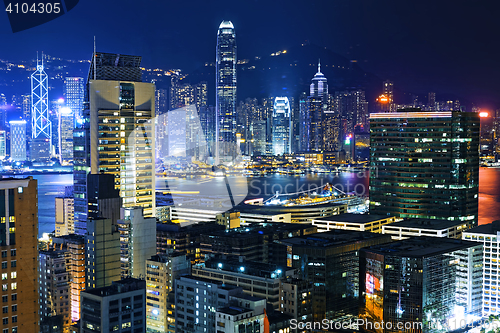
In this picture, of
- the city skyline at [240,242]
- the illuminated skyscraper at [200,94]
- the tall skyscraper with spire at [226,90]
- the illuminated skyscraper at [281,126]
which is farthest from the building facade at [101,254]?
the illuminated skyscraper at [281,126]

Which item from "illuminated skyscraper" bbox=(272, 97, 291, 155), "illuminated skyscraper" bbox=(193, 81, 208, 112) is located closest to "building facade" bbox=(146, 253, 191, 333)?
"illuminated skyscraper" bbox=(193, 81, 208, 112)

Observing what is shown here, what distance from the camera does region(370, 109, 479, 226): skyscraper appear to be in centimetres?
1692

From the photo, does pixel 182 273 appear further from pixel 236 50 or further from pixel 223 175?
pixel 236 50

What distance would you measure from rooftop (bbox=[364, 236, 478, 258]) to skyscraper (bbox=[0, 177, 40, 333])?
19.8 feet

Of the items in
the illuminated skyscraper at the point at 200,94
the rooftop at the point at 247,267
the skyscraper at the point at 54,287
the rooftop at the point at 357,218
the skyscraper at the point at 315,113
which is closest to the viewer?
the rooftop at the point at 247,267

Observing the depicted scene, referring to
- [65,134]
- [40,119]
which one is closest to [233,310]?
[65,134]

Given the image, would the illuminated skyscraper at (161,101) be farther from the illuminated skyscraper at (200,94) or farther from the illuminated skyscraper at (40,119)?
the illuminated skyscraper at (40,119)

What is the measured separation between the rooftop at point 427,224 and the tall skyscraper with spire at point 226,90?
28520 mm

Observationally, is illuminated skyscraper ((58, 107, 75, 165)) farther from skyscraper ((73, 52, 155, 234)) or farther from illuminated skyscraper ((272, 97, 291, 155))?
skyscraper ((73, 52, 155, 234))

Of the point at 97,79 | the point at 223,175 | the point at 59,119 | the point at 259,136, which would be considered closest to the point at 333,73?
the point at 259,136

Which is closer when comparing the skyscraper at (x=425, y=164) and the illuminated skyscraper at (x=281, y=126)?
the skyscraper at (x=425, y=164)

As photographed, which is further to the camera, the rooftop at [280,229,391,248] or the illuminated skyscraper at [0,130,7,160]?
the illuminated skyscraper at [0,130,7,160]

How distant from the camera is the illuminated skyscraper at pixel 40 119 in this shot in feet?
128

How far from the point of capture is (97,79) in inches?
623
